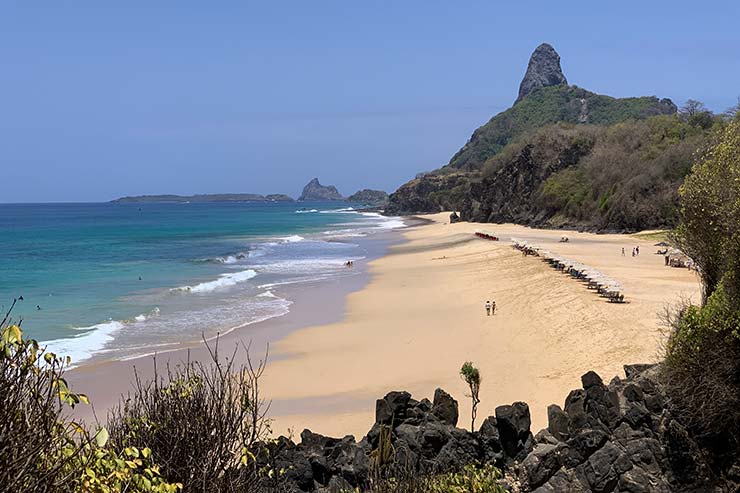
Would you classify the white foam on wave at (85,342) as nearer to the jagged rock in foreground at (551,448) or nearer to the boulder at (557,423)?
the jagged rock in foreground at (551,448)

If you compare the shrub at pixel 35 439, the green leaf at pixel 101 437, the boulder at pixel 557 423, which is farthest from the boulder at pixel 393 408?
the green leaf at pixel 101 437

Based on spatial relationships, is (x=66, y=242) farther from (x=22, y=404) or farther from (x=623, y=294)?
(x=22, y=404)

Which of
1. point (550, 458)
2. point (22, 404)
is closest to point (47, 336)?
point (550, 458)

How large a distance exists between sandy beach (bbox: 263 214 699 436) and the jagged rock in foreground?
2006 mm

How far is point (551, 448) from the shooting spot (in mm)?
10195

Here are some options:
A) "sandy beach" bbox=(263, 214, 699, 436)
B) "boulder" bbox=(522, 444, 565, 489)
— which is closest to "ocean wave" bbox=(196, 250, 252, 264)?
"sandy beach" bbox=(263, 214, 699, 436)

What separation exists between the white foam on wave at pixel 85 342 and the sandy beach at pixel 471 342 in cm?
663

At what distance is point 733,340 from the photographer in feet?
31.3

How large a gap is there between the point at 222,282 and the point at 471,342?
71.6 ft

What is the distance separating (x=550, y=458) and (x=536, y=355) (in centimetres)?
894

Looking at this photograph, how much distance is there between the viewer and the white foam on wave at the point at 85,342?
21531 millimetres

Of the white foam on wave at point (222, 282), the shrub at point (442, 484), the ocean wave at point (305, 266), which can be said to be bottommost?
the white foam on wave at point (222, 282)

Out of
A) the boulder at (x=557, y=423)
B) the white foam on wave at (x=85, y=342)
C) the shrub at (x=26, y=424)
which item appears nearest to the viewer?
the shrub at (x=26, y=424)

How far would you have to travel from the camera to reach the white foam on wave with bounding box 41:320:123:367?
2153 cm
